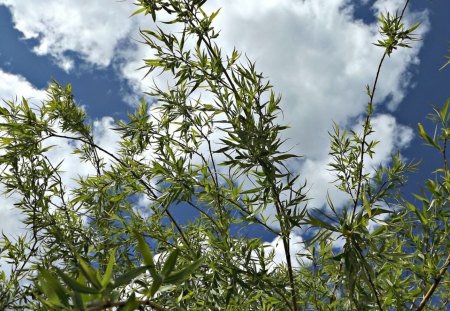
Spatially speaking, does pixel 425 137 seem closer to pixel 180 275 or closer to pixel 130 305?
pixel 180 275

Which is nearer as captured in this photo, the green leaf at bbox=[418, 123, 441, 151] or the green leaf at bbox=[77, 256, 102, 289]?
the green leaf at bbox=[77, 256, 102, 289]

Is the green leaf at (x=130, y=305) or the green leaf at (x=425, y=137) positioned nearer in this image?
the green leaf at (x=130, y=305)

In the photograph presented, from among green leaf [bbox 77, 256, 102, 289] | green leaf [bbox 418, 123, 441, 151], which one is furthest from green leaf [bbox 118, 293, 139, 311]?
green leaf [bbox 418, 123, 441, 151]

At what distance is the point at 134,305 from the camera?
812mm

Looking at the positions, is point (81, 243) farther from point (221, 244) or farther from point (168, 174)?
point (221, 244)

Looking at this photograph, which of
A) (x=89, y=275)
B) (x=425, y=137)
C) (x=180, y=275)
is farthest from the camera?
(x=425, y=137)

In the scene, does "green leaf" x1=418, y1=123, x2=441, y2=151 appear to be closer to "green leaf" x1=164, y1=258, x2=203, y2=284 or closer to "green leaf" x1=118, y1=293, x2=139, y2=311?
"green leaf" x1=164, y1=258, x2=203, y2=284

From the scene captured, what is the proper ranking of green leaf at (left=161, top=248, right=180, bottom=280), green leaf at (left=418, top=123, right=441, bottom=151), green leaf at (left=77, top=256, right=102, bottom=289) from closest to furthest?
1. green leaf at (left=77, top=256, right=102, bottom=289)
2. green leaf at (left=161, top=248, right=180, bottom=280)
3. green leaf at (left=418, top=123, right=441, bottom=151)

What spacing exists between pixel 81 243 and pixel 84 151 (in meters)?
1.34

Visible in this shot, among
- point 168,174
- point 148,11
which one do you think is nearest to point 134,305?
point 168,174

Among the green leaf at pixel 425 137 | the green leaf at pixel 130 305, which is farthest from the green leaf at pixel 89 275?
the green leaf at pixel 425 137

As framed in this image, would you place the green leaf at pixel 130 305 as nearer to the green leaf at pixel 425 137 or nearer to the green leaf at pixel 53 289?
the green leaf at pixel 53 289

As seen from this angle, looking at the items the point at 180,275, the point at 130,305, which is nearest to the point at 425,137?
the point at 180,275

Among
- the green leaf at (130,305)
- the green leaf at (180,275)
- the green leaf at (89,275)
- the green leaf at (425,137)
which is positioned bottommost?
the green leaf at (130,305)
